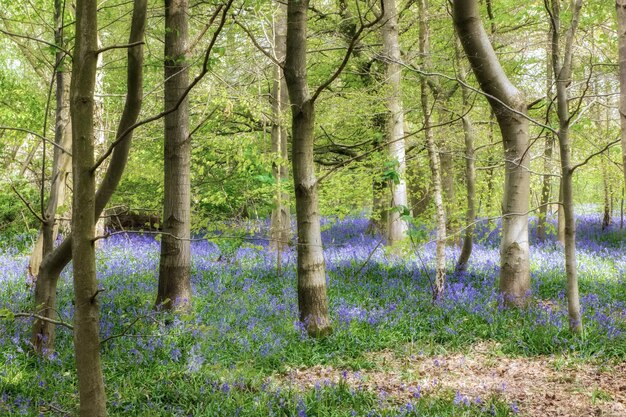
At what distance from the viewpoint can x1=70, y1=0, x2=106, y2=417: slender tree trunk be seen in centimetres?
211

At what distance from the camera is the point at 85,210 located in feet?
7.23

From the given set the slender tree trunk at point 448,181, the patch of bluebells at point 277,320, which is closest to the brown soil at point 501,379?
the patch of bluebells at point 277,320

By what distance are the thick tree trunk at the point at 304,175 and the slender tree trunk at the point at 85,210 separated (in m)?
4.14

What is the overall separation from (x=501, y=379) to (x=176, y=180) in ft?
15.6

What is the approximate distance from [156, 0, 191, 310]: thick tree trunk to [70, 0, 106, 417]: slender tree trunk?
4781 millimetres

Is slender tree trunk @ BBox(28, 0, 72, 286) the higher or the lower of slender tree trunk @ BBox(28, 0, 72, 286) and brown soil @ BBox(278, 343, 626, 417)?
the higher

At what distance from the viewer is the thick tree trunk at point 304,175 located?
6.25 meters

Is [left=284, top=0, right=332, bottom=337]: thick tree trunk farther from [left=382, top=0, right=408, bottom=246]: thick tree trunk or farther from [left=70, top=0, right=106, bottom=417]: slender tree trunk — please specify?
[left=70, top=0, right=106, bottom=417]: slender tree trunk

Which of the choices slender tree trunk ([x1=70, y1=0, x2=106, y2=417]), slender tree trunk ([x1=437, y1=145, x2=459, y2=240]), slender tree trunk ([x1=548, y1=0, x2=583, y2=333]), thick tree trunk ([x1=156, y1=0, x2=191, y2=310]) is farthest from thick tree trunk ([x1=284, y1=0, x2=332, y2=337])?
slender tree trunk ([x1=437, y1=145, x2=459, y2=240])

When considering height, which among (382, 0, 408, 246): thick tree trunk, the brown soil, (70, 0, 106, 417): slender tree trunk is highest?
(382, 0, 408, 246): thick tree trunk

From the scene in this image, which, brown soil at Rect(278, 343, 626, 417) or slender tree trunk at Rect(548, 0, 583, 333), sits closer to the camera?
brown soil at Rect(278, 343, 626, 417)

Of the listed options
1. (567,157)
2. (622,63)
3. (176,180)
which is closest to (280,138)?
(176,180)

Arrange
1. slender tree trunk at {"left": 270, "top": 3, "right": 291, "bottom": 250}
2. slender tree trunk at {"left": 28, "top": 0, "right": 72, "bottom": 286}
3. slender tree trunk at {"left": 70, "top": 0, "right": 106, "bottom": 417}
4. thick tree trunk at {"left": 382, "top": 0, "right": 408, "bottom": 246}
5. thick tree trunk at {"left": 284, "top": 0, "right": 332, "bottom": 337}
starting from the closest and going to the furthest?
slender tree trunk at {"left": 70, "top": 0, "right": 106, "bottom": 417}
slender tree trunk at {"left": 28, "top": 0, "right": 72, "bottom": 286}
thick tree trunk at {"left": 284, "top": 0, "right": 332, "bottom": 337}
thick tree trunk at {"left": 382, "top": 0, "right": 408, "bottom": 246}
slender tree trunk at {"left": 270, "top": 3, "right": 291, "bottom": 250}

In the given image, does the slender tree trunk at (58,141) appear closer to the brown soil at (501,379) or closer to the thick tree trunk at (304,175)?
the thick tree trunk at (304,175)
